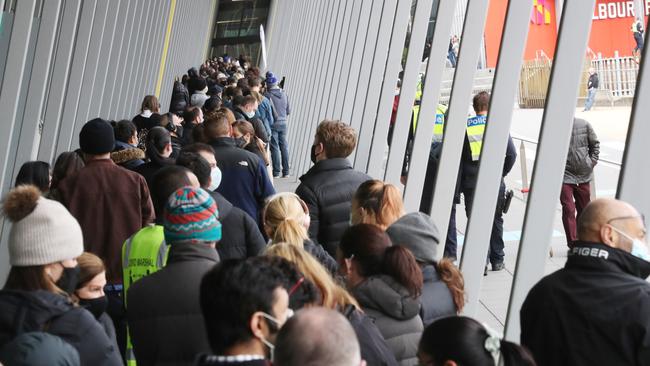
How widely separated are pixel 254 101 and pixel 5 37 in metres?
4.71

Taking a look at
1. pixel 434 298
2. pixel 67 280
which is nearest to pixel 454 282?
pixel 434 298

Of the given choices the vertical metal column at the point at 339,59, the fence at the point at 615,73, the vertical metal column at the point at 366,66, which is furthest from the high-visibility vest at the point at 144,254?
the fence at the point at 615,73

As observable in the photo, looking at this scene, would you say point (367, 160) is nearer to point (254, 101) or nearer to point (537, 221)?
point (254, 101)

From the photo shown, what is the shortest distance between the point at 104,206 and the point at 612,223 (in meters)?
3.08

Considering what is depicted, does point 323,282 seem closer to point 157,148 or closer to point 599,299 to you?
point 599,299

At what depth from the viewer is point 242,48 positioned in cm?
6003

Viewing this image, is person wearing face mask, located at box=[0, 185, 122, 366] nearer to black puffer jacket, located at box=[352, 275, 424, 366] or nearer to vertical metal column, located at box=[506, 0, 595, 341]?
black puffer jacket, located at box=[352, 275, 424, 366]

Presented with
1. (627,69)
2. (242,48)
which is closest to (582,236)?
(627,69)

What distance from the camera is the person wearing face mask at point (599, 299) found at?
346 centimetres

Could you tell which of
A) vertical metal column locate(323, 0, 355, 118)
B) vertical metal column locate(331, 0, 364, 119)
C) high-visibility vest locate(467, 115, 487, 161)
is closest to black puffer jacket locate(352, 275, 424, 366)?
high-visibility vest locate(467, 115, 487, 161)

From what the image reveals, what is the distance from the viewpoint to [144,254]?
4.60 meters

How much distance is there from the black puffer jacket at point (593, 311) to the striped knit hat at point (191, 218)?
3.97 feet

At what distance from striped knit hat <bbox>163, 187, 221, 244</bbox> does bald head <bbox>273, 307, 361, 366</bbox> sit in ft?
5.01

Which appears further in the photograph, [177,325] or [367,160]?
[367,160]
